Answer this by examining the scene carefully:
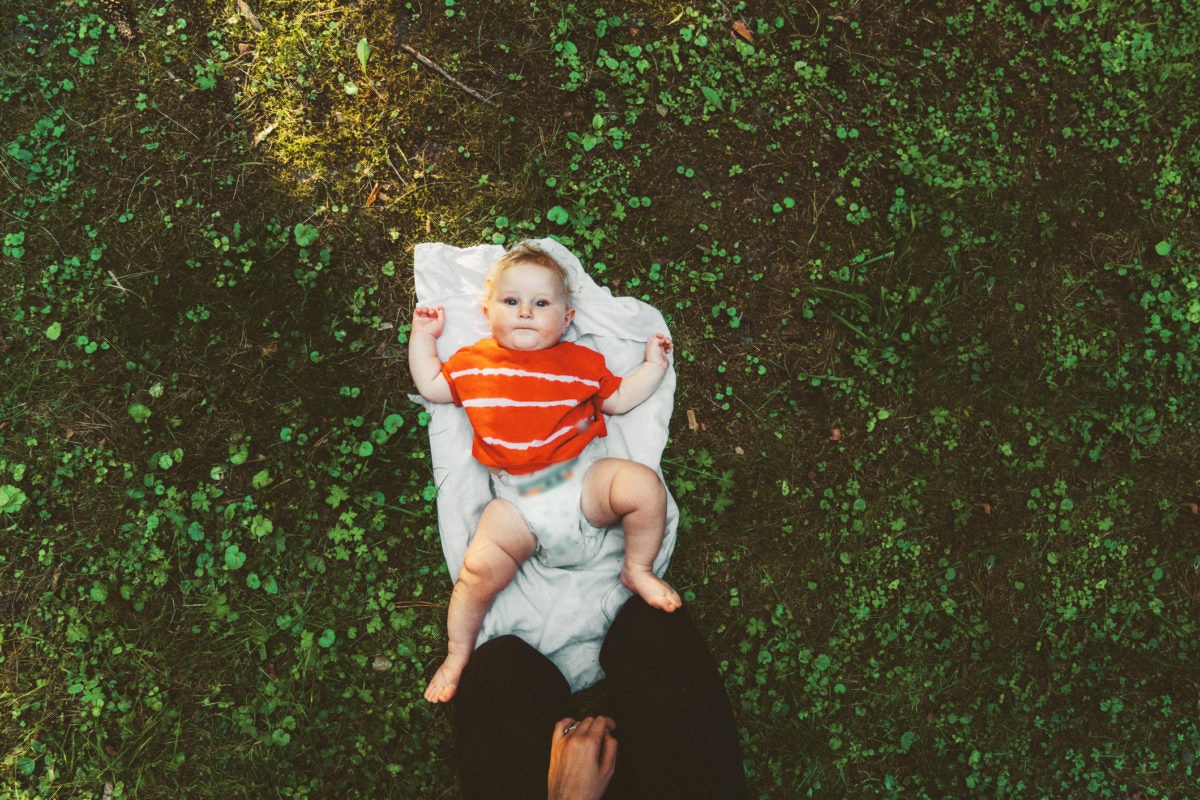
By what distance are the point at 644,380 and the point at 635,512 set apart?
727 millimetres

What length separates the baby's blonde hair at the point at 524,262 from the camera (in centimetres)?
327

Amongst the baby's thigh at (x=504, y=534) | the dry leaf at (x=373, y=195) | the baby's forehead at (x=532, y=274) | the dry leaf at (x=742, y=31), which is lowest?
the baby's thigh at (x=504, y=534)

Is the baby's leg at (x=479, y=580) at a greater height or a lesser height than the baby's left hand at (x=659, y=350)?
lesser

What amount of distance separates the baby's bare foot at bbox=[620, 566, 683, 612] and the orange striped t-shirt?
646mm

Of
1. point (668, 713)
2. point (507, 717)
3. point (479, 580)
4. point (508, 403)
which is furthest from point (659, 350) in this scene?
point (507, 717)

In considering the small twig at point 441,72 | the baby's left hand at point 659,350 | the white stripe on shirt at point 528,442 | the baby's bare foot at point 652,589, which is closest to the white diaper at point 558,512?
the white stripe on shirt at point 528,442

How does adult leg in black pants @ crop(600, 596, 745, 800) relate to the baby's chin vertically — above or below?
below

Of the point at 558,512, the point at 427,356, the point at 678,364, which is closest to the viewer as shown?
A: the point at 558,512

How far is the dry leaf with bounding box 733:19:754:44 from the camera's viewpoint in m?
3.77

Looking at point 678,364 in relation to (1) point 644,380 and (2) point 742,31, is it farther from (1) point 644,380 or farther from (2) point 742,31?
(2) point 742,31

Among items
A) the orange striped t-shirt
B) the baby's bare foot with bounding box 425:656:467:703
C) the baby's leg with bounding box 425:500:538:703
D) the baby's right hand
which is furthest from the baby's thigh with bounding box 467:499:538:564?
the baby's right hand

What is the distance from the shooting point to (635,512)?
3.11m

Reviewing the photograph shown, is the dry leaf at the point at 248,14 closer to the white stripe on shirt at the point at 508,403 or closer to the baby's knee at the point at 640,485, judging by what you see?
the white stripe on shirt at the point at 508,403

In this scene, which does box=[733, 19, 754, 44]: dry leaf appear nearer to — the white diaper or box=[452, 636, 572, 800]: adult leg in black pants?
the white diaper
